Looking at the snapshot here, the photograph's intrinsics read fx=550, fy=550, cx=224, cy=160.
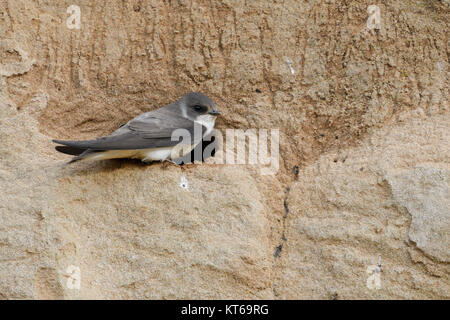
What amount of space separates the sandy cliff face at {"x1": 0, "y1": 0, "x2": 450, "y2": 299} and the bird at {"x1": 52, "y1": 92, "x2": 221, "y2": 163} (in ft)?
0.40

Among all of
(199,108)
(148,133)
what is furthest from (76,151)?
(199,108)

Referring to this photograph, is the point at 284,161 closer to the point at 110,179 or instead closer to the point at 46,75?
the point at 110,179

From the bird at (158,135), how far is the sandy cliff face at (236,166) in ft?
0.40

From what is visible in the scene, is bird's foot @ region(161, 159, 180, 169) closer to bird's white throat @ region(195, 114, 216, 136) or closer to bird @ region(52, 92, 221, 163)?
bird @ region(52, 92, 221, 163)

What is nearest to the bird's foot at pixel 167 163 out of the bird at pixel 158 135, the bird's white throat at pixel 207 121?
the bird at pixel 158 135

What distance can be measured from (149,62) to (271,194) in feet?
4.55

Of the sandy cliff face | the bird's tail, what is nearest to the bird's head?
the sandy cliff face

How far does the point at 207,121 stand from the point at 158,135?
45 centimetres

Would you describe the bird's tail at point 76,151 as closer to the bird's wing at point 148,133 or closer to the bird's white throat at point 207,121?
the bird's wing at point 148,133

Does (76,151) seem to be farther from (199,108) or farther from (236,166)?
(236,166)

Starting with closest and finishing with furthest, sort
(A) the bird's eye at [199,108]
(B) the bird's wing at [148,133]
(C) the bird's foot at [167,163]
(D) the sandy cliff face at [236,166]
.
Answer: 1. (D) the sandy cliff face at [236,166]
2. (B) the bird's wing at [148,133]
3. (C) the bird's foot at [167,163]
4. (A) the bird's eye at [199,108]

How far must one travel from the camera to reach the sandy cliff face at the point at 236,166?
118 inches

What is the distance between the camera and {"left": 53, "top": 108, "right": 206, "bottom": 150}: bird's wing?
10.8 ft

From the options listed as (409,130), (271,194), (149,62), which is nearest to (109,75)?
(149,62)
